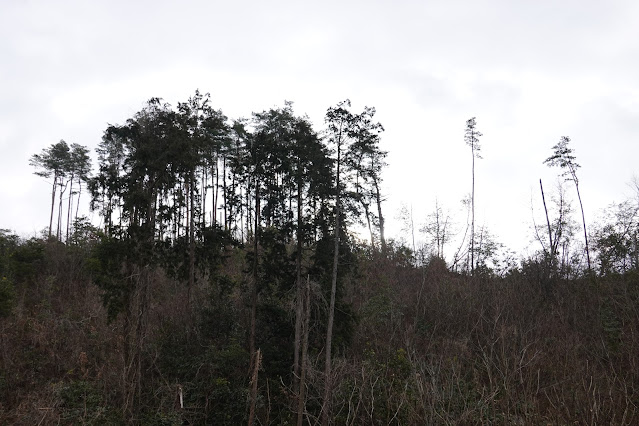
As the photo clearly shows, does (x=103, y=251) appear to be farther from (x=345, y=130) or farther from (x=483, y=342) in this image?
(x=483, y=342)

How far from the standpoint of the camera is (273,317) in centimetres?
2183

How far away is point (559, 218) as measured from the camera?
33094 millimetres

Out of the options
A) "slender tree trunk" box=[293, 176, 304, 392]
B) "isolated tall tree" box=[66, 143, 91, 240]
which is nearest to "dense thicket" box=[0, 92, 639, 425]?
"slender tree trunk" box=[293, 176, 304, 392]

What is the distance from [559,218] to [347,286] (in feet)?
59.6

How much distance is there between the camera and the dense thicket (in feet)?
57.5

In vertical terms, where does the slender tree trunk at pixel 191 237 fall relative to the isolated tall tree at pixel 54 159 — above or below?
below

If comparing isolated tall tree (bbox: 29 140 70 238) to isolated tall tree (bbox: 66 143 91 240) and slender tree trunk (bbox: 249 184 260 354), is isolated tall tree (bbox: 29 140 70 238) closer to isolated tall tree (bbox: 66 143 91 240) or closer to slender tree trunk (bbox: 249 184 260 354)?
isolated tall tree (bbox: 66 143 91 240)

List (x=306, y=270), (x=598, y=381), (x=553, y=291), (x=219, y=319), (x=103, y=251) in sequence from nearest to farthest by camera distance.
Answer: (x=598, y=381) → (x=103, y=251) → (x=306, y=270) → (x=219, y=319) → (x=553, y=291)

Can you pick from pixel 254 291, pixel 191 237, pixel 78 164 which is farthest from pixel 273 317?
pixel 78 164

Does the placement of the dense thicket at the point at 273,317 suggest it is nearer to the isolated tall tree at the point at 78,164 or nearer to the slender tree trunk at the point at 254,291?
the slender tree trunk at the point at 254,291

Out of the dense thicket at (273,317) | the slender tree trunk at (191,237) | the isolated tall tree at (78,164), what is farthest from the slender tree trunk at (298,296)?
the isolated tall tree at (78,164)

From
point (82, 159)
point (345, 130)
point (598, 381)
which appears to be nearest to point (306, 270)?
point (345, 130)

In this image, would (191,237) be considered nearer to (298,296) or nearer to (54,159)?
(298,296)

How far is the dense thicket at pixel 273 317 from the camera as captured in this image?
690 inches
